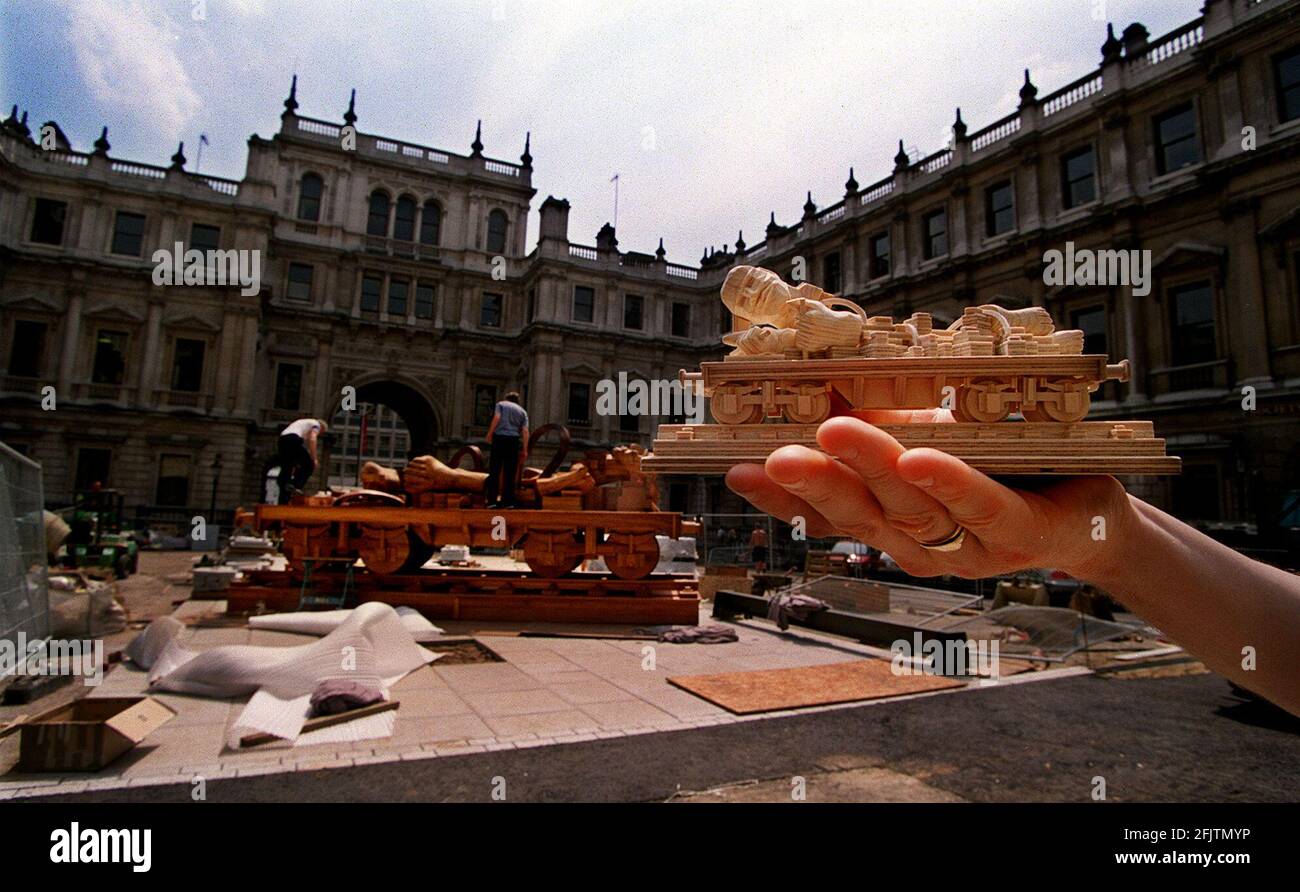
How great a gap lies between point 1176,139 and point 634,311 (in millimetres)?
26996

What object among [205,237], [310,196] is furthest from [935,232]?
[205,237]

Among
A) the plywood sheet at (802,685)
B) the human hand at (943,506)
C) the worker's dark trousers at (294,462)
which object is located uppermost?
the worker's dark trousers at (294,462)

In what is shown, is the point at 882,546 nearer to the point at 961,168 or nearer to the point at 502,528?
the point at 502,528

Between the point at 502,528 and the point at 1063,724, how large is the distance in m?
7.61

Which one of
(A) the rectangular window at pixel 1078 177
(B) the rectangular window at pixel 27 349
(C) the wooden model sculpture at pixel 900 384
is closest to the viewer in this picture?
(C) the wooden model sculpture at pixel 900 384

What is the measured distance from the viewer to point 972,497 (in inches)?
63.6

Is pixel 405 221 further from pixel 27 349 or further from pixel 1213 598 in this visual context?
pixel 1213 598

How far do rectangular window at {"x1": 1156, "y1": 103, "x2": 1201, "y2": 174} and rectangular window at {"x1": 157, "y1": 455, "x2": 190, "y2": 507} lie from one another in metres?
42.3

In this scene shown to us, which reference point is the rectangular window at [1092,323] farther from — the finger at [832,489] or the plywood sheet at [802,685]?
the finger at [832,489]

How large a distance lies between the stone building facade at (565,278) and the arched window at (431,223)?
16cm

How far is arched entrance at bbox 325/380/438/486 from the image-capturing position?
130 ft

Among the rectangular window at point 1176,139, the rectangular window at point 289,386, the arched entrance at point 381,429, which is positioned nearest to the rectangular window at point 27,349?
the rectangular window at point 289,386

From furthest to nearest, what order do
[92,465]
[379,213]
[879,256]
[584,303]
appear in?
[584,303] → [379,213] → [92,465] → [879,256]

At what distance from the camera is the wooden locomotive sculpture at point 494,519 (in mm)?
10523
